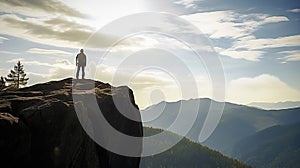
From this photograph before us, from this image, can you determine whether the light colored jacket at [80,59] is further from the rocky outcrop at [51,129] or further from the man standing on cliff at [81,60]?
the rocky outcrop at [51,129]

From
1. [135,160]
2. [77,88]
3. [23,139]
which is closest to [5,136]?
[23,139]

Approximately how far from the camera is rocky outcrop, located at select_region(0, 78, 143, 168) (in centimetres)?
1742

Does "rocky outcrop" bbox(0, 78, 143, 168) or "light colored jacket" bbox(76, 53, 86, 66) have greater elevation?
"light colored jacket" bbox(76, 53, 86, 66)

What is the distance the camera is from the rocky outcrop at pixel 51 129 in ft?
57.2

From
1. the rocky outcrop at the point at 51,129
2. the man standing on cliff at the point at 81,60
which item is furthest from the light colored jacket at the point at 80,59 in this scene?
the rocky outcrop at the point at 51,129

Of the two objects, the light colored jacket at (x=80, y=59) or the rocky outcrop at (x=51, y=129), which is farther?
the light colored jacket at (x=80, y=59)

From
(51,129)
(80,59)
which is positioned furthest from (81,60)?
(51,129)

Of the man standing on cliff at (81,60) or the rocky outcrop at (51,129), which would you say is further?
the man standing on cliff at (81,60)

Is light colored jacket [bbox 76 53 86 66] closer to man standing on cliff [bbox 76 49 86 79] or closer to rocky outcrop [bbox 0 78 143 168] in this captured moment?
man standing on cliff [bbox 76 49 86 79]

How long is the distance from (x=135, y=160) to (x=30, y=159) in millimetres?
→ 15260

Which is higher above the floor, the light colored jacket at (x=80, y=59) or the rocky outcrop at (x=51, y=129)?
the light colored jacket at (x=80, y=59)

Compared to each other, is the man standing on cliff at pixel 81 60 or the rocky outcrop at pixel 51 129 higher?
the man standing on cliff at pixel 81 60

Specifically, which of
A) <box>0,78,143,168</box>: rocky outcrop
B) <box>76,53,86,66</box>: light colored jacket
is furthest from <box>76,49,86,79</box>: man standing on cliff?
<box>0,78,143,168</box>: rocky outcrop

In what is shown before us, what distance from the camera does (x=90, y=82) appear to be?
115ft
